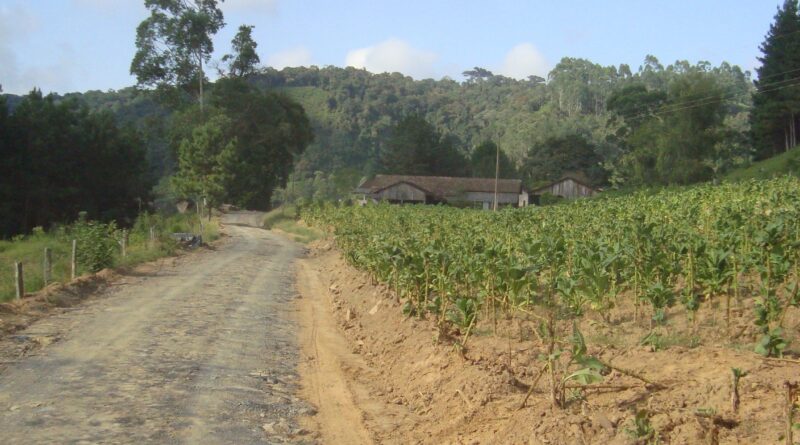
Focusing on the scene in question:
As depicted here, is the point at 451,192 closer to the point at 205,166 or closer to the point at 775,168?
the point at 205,166

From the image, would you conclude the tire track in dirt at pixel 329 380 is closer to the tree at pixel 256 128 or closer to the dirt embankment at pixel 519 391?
the dirt embankment at pixel 519 391

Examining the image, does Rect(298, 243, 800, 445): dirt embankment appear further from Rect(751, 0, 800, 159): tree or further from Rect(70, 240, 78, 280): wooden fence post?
Rect(751, 0, 800, 159): tree

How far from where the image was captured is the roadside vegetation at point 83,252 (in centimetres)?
2053

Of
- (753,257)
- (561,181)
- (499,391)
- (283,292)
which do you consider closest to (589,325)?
(753,257)

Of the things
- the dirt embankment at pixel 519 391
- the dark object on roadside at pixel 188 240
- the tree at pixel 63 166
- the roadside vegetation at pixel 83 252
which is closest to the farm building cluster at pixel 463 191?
the tree at pixel 63 166

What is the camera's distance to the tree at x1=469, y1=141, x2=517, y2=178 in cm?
9612

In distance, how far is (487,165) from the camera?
3836 inches

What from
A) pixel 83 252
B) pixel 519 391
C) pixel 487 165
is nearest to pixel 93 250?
pixel 83 252

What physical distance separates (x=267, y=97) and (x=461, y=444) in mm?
65919

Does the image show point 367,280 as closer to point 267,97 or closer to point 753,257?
point 753,257

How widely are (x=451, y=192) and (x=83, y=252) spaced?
188 ft

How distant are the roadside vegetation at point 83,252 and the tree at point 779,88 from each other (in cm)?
4692

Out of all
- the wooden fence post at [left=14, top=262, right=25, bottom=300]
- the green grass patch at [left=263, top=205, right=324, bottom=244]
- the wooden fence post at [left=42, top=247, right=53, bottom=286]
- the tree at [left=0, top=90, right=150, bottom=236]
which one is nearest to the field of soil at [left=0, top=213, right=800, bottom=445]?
the wooden fence post at [left=14, top=262, right=25, bottom=300]

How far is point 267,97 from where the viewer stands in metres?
71.1
